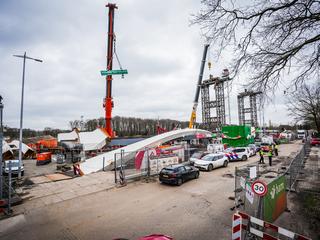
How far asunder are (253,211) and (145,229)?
416 centimetres

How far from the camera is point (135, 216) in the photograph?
23.8 feet

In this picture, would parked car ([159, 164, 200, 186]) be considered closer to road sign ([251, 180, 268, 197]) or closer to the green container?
road sign ([251, 180, 268, 197])

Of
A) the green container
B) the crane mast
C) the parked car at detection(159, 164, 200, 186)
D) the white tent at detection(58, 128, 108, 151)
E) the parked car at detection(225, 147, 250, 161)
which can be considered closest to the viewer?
the parked car at detection(159, 164, 200, 186)

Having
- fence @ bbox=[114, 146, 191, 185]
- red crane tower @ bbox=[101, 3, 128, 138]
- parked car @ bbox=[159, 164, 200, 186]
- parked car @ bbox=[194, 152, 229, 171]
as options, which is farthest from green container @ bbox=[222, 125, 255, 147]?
red crane tower @ bbox=[101, 3, 128, 138]

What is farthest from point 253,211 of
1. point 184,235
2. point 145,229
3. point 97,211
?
point 97,211

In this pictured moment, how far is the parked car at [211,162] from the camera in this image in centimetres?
1561

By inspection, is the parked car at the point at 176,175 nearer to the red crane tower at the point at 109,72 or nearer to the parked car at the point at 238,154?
the parked car at the point at 238,154

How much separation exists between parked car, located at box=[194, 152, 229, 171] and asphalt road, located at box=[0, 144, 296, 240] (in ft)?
15.6

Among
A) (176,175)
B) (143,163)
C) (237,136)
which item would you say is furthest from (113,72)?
(237,136)

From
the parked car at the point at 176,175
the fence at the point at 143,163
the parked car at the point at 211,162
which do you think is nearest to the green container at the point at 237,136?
the parked car at the point at 211,162

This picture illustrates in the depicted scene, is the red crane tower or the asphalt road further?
the red crane tower

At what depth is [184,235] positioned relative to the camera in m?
5.75

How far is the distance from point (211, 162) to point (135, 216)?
10.5 metres

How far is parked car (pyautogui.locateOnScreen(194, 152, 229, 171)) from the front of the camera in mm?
15609
